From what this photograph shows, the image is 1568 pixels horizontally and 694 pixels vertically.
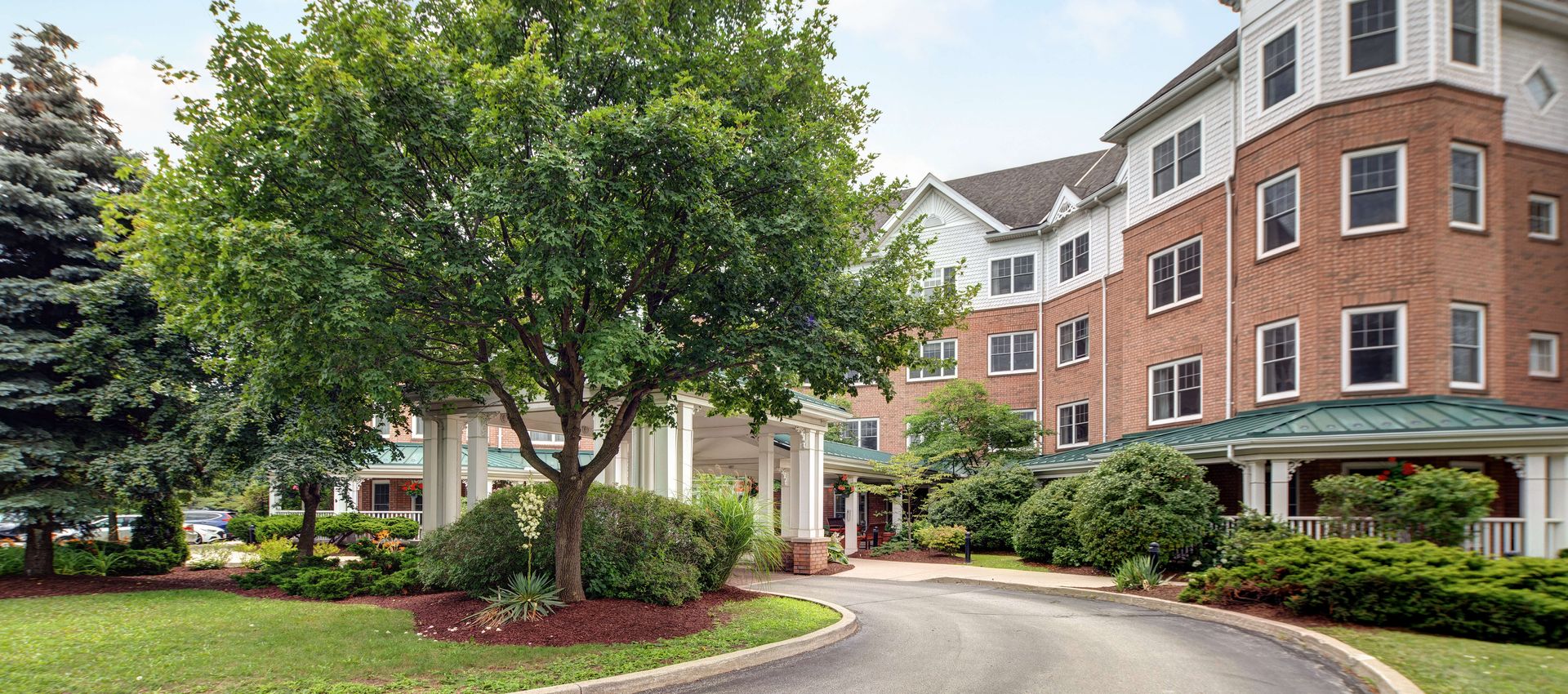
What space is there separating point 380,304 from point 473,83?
2517 mm

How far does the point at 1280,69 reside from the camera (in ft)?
70.8

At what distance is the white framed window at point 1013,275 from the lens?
3661cm

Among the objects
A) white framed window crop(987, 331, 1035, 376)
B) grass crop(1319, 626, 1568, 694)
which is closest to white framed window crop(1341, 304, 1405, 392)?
grass crop(1319, 626, 1568, 694)

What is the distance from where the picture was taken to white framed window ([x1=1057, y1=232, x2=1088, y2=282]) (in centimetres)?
3331

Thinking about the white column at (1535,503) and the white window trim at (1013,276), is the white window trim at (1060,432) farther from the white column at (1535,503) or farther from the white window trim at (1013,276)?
the white column at (1535,503)

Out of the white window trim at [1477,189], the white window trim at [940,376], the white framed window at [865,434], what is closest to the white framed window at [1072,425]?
the white window trim at [940,376]

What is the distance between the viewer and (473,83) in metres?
9.77

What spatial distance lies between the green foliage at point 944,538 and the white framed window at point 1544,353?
1413 centimetres

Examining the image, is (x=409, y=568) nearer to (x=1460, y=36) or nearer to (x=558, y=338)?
(x=558, y=338)

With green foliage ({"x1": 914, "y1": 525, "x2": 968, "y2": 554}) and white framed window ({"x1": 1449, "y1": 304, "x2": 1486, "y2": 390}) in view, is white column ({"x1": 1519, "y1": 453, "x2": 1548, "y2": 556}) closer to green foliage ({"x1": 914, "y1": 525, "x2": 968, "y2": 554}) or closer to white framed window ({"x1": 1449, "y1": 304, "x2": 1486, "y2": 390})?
white framed window ({"x1": 1449, "y1": 304, "x2": 1486, "y2": 390})

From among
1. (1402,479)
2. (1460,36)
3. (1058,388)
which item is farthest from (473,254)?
(1058,388)

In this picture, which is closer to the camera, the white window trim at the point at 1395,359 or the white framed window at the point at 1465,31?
the white window trim at the point at 1395,359

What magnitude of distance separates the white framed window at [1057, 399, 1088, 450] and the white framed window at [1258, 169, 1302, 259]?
11.7 meters

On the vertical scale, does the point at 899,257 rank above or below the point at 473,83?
below
